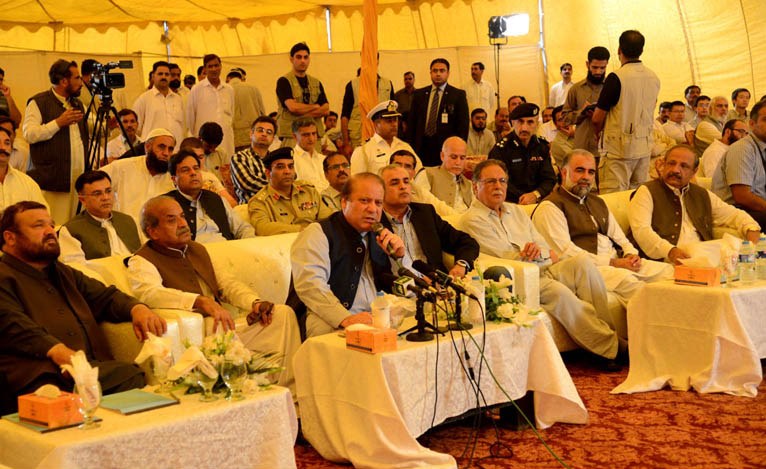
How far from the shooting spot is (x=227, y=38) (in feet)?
48.8

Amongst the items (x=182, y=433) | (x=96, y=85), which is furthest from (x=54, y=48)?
(x=182, y=433)

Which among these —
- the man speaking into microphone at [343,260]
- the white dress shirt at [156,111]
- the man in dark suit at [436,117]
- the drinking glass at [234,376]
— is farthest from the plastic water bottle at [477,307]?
the white dress shirt at [156,111]

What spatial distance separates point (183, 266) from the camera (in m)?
4.79

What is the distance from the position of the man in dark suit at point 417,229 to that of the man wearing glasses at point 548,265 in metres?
0.31

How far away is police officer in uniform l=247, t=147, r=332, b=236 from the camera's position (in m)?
6.23

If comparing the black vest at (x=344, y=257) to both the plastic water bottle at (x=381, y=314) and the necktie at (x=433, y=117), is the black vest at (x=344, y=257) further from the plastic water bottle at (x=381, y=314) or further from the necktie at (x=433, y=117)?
the necktie at (x=433, y=117)

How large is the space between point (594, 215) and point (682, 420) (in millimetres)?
2087

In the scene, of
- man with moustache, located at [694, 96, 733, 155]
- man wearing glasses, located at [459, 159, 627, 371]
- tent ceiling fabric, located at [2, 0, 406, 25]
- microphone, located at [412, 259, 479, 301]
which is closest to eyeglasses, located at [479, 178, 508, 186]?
man wearing glasses, located at [459, 159, 627, 371]

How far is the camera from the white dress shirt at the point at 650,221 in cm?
645

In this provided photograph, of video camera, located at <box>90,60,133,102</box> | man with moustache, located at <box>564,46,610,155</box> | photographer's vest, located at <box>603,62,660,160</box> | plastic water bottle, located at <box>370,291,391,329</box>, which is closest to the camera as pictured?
plastic water bottle, located at <box>370,291,391,329</box>

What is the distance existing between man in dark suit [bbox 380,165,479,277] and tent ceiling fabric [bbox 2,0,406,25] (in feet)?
29.1

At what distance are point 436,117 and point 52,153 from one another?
346cm

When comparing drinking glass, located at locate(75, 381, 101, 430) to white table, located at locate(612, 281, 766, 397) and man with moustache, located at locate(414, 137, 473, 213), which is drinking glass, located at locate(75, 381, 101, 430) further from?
man with moustache, located at locate(414, 137, 473, 213)

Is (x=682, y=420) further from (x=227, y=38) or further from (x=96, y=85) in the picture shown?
(x=227, y=38)
